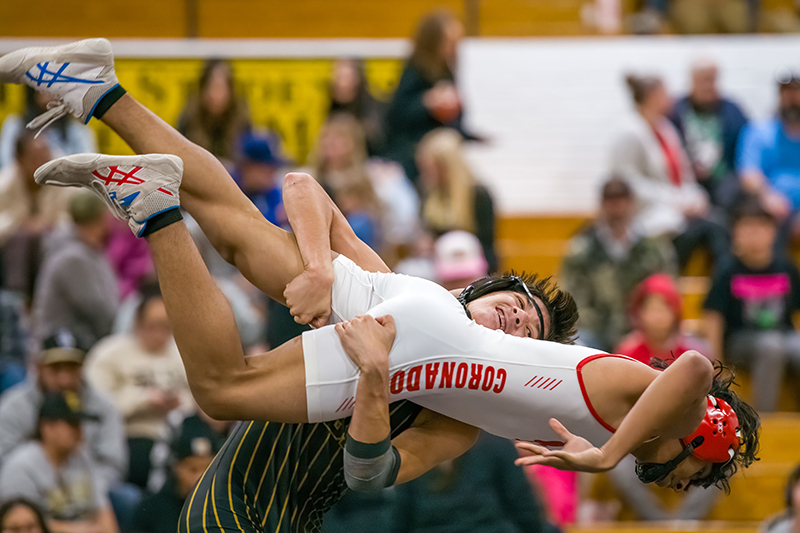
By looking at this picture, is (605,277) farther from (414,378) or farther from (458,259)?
(414,378)

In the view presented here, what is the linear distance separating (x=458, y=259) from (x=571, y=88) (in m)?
4.97

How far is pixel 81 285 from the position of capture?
587 cm

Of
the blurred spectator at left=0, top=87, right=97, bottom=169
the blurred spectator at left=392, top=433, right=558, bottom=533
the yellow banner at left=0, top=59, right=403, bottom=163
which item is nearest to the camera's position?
the blurred spectator at left=392, top=433, right=558, bottom=533

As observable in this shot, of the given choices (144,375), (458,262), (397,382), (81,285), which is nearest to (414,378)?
(397,382)

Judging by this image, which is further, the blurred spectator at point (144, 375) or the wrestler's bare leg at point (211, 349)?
the blurred spectator at point (144, 375)

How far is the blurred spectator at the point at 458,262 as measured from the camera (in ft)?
17.5

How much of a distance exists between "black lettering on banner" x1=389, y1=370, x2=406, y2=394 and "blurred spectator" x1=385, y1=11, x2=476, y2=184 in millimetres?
4286

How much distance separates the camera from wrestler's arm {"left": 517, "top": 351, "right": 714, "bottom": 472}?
2885mm

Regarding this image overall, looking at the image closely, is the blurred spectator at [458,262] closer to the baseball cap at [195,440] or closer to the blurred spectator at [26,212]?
the baseball cap at [195,440]

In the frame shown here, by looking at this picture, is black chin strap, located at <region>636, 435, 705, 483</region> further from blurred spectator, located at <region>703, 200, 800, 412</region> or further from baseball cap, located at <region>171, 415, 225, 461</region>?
blurred spectator, located at <region>703, 200, 800, 412</region>

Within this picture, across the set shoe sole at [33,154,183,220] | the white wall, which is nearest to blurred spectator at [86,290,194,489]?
shoe sole at [33,154,183,220]

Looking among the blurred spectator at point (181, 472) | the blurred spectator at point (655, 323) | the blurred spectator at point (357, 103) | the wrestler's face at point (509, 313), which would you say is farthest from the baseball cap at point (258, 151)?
the wrestler's face at point (509, 313)

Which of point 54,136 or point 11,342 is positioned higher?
point 54,136

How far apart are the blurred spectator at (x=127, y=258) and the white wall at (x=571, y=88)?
12.1 feet
